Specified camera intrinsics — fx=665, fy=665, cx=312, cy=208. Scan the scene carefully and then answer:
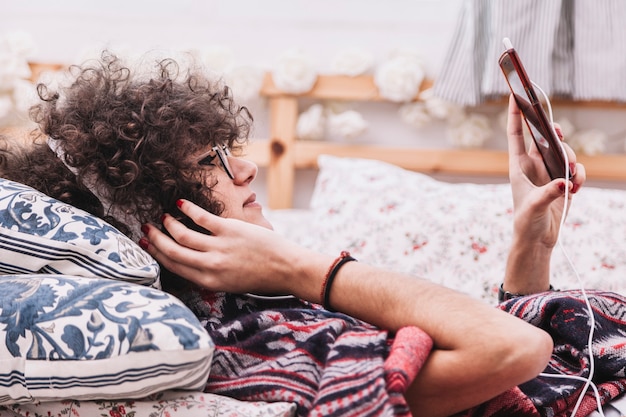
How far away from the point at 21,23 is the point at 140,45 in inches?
18.4

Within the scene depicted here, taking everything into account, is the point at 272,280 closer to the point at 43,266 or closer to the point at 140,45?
the point at 43,266

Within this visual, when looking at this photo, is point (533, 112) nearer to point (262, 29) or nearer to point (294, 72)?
point (294, 72)

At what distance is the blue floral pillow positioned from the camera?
923 millimetres

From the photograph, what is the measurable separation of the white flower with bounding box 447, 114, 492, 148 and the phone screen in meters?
0.89

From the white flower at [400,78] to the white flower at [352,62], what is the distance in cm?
6

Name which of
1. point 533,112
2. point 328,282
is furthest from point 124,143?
point 533,112

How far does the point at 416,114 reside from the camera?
2.28 m

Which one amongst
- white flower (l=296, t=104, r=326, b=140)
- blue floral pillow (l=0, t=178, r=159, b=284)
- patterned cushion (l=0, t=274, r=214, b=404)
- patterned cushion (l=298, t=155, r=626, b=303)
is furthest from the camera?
white flower (l=296, t=104, r=326, b=140)

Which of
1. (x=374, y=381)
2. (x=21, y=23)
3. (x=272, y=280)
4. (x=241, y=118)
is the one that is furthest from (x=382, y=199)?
(x=21, y=23)

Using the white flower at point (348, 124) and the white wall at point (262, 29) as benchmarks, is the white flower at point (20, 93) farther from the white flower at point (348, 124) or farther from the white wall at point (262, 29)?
the white flower at point (348, 124)

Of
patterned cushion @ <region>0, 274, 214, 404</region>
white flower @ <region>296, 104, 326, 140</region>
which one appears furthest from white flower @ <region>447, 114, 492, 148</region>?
patterned cushion @ <region>0, 274, 214, 404</region>

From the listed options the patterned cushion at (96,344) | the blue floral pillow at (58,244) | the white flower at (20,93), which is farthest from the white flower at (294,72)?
the patterned cushion at (96,344)

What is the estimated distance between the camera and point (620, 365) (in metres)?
1.09

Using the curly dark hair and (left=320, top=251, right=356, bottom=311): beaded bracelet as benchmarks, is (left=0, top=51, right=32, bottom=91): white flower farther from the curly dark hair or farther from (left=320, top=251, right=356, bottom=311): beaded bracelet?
(left=320, top=251, right=356, bottom=311): beaded bracelet
